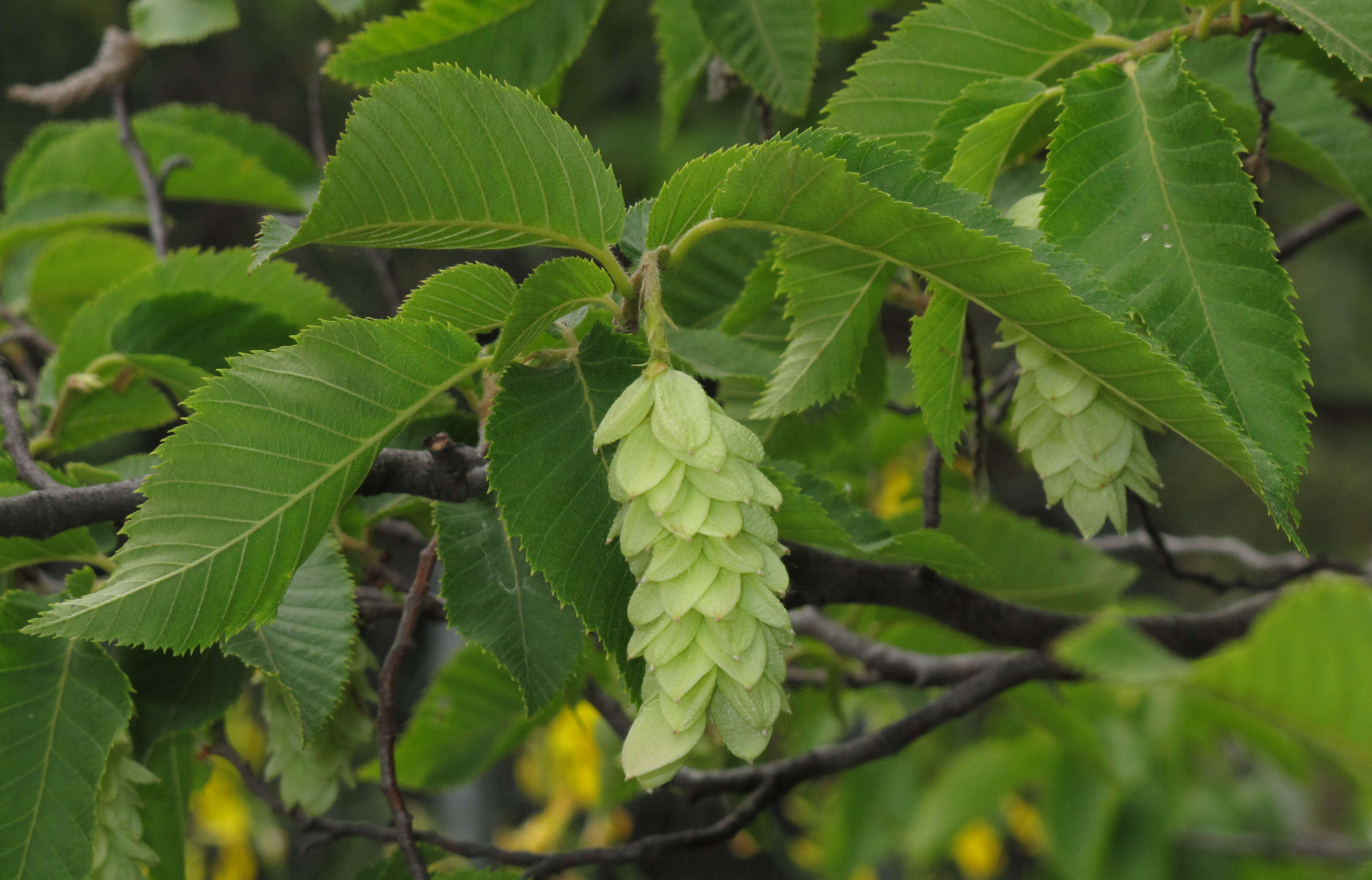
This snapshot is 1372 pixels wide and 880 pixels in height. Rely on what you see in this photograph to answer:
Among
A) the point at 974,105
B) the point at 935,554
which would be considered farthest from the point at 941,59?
the point at 935,554

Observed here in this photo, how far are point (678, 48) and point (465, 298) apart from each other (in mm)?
874

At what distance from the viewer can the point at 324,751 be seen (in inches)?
44.3

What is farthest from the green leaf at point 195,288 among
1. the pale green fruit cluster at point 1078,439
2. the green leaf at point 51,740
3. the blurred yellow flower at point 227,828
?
the blurred yellow flower at point 227,828

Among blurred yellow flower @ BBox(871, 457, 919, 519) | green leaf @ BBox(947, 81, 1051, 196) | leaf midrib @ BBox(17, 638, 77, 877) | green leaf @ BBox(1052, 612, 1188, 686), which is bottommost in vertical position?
blurred yellow flower @ BBox(871, 457, 919, 519)

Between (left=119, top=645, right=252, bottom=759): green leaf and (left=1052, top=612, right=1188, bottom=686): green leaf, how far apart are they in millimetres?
821

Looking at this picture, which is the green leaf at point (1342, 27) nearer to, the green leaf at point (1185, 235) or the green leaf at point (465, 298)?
the green leaf at point (1185, 235)

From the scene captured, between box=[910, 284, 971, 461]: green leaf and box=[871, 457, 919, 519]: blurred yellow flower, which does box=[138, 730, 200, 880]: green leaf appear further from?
box=[871, 457, 919, 519]: blurred yellow flower

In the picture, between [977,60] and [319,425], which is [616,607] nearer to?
[319,425]

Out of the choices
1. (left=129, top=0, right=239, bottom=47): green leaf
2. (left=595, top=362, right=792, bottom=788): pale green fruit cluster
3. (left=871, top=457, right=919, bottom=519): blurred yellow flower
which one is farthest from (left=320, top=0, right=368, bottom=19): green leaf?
(left=871, top=457, right=919, bottom=519): blurred yellow flower

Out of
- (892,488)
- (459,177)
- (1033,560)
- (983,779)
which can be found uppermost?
(459,177)

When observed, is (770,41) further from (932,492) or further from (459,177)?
(459,177)

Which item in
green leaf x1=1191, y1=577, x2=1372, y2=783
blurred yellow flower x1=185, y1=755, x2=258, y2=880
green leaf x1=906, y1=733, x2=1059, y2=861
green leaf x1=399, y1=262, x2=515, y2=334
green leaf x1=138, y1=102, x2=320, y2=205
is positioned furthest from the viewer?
blurred yellow flower x1=185, y1=755, x2=258, y2=880

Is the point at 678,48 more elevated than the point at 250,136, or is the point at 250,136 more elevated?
the point at 678,48

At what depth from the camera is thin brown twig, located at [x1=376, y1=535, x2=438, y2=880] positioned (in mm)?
975
